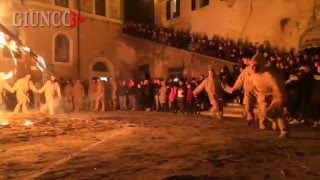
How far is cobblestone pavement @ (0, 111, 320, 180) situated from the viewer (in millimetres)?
7711

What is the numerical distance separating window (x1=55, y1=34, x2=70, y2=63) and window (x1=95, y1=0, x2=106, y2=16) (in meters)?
3.90

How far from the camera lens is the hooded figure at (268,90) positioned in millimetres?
11586

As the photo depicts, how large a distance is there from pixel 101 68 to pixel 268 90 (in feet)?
78.8

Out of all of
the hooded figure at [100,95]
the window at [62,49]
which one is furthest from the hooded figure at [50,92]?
the window at [62,49]

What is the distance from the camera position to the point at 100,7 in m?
35.7

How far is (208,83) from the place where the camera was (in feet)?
56.7

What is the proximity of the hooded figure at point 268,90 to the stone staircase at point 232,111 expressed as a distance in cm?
675

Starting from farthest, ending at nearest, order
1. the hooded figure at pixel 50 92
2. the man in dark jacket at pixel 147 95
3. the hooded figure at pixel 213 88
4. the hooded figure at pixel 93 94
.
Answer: the hooded figure at pixel 93 94 < the man in dark jacket at pixel 147 95 < the hooded figure at pixel 50 92 < the hooded figure at pixel 213 88

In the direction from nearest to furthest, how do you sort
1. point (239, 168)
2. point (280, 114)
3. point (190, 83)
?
point (239, 168)
point (280, 114)
point (190, 83)

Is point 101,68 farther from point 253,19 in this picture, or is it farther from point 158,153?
point 158,153

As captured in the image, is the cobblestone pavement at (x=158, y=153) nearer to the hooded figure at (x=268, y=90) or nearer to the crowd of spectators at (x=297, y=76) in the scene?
the hooded figure at (x=268, y=90)

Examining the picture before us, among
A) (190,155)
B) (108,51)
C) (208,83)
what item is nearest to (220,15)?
(108,51)

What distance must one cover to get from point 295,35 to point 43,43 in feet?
52.9

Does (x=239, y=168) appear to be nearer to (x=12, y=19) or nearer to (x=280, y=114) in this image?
(x=280, y=114)
